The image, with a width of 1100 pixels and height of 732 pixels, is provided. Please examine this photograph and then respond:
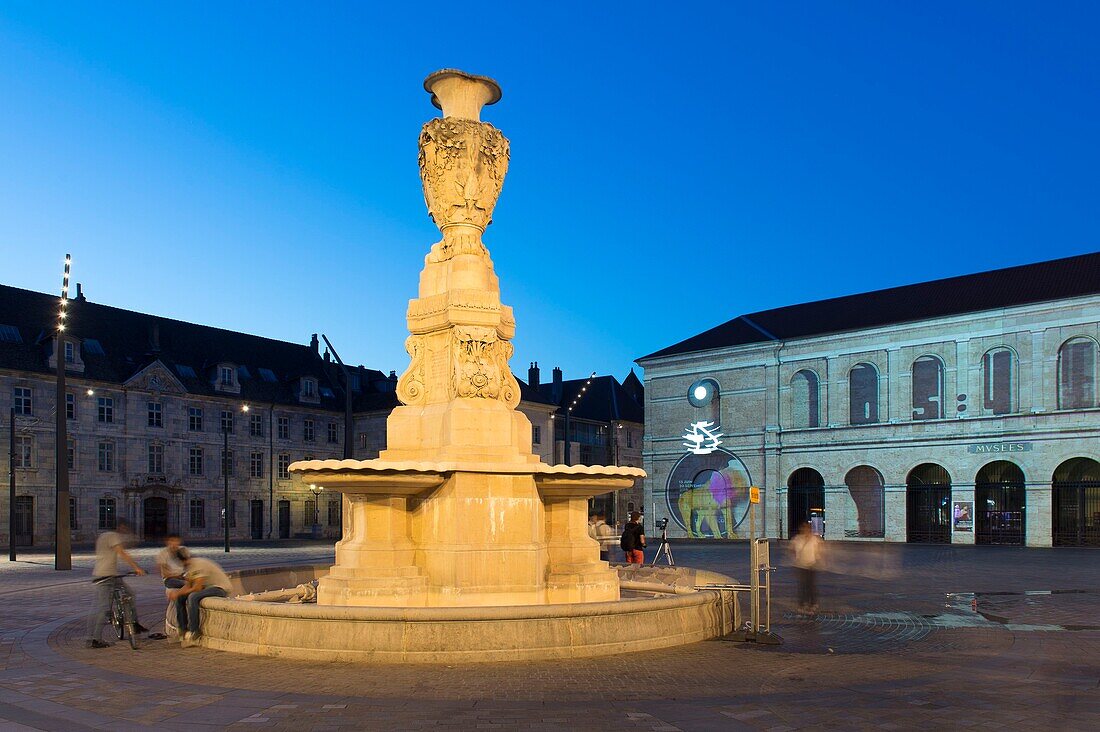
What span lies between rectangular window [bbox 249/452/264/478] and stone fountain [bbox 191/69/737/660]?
52.8 metres

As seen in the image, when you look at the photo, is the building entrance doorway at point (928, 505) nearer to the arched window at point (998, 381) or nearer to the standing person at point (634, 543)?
the arched window at point (998, 381)

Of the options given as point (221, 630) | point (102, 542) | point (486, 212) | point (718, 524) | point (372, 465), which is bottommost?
point (718, 524)

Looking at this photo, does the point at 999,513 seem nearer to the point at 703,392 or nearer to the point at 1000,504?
the point at 1000,504

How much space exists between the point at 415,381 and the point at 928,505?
130ft

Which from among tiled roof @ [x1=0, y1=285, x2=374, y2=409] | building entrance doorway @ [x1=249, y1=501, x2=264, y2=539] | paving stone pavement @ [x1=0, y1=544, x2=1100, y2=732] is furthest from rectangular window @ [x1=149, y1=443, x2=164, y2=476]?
paving stone pavement @ [x1=0, y1=544, x2=1100, y2=732]

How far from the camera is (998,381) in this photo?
45406mm

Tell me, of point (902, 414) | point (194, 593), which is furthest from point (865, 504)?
point (194, 593)

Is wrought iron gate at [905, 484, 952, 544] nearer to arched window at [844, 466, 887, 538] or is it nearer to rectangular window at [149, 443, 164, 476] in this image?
arched window at [844, 466, 887, 538]

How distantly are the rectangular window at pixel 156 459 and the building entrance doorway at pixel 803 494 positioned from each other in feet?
119

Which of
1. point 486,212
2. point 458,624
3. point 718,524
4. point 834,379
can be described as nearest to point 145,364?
point 718,524

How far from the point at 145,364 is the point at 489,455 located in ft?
171

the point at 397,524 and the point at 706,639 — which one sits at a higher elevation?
the point at 397,524

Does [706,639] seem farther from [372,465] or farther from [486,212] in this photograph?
[486,212]

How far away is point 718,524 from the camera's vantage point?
2154 inches
